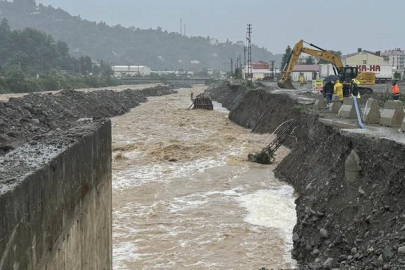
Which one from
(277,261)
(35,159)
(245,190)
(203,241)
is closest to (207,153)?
(245,190)

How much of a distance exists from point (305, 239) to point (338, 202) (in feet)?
3.75

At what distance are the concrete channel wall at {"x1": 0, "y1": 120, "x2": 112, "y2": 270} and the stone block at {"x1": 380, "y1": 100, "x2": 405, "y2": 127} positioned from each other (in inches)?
325

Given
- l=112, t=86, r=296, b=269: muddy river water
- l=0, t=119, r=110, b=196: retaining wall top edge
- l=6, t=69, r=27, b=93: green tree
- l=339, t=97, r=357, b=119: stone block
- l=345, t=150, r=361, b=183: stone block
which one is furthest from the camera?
l=6, t=69, r=27, b=93: green tree

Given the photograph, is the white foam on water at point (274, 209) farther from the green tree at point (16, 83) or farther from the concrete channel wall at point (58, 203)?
the green tree at point (16, 83)

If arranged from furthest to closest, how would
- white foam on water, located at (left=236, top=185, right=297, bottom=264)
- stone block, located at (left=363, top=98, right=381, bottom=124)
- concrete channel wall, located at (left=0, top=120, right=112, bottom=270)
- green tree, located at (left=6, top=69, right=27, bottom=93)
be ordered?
green tree, located at (left=6, top=69, right=27, bottom=93) → stone block, located at (left=363, top=98, right=381, bottom=124) → white foam on water, located at (left=236, top=185, right=297, bottom=264) → concrete channel wall, located at (left=0, top=120, right=112, bottom=270)

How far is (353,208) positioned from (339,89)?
1314 centimetres

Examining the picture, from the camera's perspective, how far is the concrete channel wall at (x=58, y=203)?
5.19 m

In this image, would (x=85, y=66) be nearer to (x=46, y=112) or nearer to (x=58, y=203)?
(x=46, y=112)

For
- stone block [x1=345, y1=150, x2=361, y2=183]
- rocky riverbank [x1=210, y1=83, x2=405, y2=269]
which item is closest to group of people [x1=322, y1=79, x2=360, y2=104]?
rocky riverbank [x1=210, y1=83, x2=405, y2=269]

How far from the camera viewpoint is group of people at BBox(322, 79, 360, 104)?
2272 cm

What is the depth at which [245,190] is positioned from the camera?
19.9 metres

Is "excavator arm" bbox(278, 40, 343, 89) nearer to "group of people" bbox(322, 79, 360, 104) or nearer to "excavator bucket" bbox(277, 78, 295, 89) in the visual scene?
"excavator bucket" bbox(277, 78, 295, 89)

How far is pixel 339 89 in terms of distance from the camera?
22656 mm

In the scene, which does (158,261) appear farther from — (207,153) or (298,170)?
(207,153)
